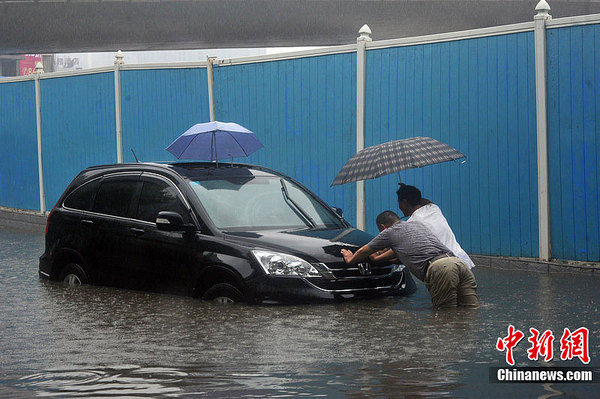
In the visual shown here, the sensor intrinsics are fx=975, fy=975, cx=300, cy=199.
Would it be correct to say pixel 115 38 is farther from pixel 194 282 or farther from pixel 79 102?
pixel 194 282

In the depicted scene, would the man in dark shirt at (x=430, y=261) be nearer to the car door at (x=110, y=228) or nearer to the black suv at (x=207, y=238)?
the black suv at (x=207, y=238)

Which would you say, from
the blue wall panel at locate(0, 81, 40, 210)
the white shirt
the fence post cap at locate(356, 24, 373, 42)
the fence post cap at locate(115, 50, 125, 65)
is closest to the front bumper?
the white shirt

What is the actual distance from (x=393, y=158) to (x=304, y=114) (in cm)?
584

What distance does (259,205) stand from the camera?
962cm

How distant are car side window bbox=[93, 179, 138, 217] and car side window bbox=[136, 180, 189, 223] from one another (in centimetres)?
18

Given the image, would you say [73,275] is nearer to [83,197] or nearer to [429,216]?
[83,197]

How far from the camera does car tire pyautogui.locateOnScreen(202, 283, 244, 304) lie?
28.7 ft

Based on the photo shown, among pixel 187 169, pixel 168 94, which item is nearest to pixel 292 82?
pixel 168 94

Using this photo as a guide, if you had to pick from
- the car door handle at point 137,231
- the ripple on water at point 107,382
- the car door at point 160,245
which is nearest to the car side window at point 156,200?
the car door at point 160,245

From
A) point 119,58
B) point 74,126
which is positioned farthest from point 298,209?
point 74,126

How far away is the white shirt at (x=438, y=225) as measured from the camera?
31.6ft

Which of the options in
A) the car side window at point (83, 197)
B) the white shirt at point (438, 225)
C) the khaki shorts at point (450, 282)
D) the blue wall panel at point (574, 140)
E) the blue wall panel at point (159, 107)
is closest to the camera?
the khaki shorts at point (450, 282)

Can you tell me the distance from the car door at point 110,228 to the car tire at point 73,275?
0.19 m

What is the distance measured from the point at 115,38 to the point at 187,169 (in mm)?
38431
